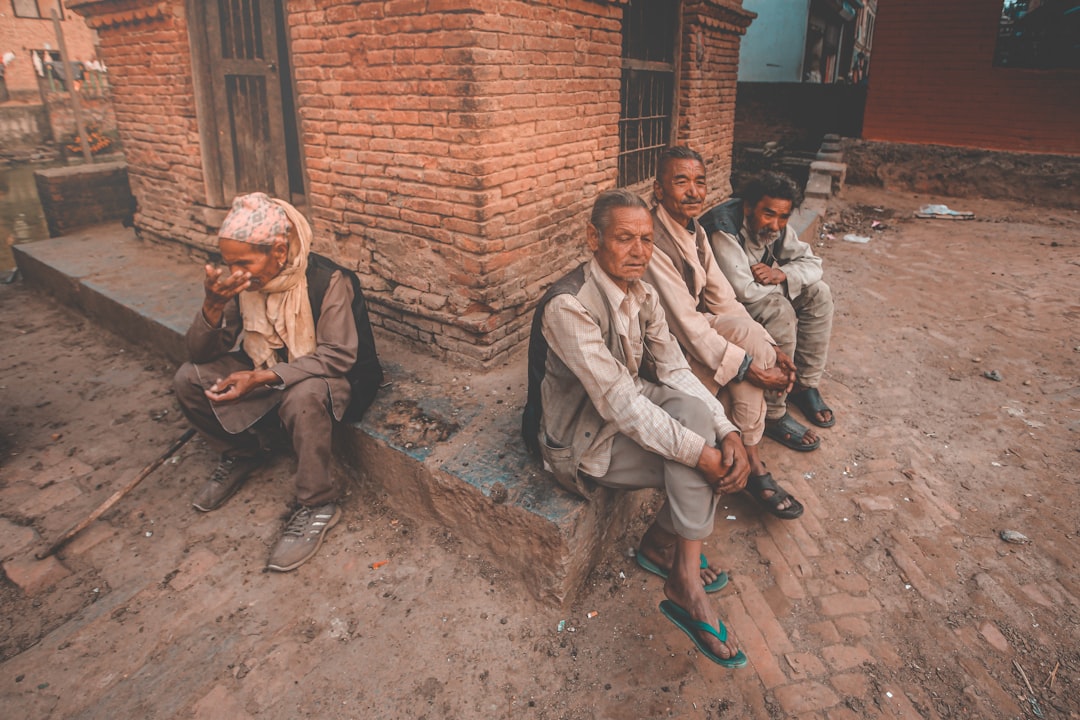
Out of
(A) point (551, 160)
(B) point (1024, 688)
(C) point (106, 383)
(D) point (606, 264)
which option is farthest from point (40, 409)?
(B) point (1024, 688)

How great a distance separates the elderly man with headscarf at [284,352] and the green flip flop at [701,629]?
5.61 feet

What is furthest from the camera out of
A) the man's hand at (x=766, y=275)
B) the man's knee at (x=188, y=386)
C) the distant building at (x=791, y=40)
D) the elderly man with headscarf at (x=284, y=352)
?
the distant building at (x=791, y=40)

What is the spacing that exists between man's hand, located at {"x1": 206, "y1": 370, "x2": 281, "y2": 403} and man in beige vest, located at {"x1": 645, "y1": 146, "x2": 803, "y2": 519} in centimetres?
186

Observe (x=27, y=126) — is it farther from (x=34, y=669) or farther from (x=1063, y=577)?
(x=1063, y=577)

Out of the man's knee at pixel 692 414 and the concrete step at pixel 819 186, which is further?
the concrete step at pixel 819 186

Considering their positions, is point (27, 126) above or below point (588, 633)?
above

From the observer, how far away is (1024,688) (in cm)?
226

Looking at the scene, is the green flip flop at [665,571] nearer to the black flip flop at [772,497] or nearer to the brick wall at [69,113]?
the black flip flop at [772,497]

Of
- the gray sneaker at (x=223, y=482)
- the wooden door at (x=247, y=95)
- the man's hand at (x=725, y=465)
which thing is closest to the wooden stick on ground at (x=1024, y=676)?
the man's hand at (x=725, y=465)

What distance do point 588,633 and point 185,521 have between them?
86.8 inches

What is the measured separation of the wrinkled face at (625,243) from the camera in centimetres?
233

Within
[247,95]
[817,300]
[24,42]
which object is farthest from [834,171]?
[24,42]

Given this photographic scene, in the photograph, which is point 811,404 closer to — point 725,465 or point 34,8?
point 725,465

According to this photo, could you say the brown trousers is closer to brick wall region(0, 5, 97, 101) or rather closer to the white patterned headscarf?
the white patterned headscarf
